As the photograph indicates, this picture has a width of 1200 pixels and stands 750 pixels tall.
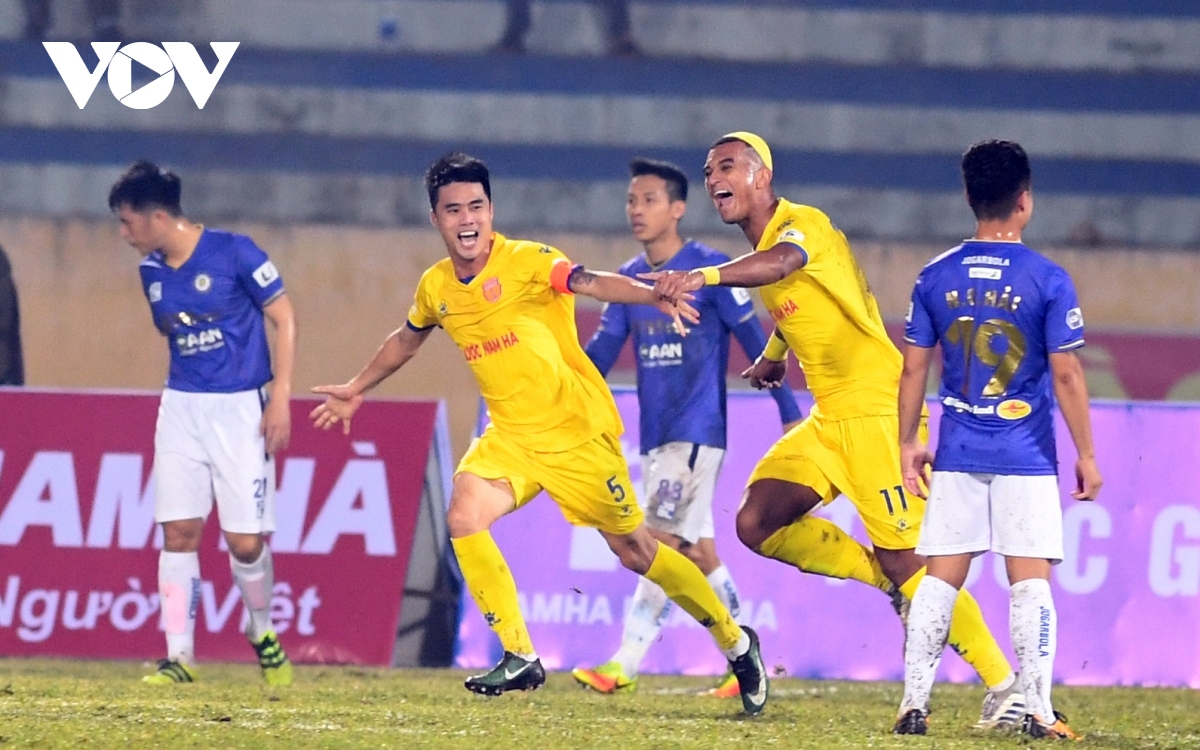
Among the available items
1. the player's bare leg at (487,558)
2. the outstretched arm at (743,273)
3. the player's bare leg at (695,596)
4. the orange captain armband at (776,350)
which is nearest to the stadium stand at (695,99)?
the orange captain armband at (776,350)

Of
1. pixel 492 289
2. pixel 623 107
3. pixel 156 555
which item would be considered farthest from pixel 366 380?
pixel 623 107

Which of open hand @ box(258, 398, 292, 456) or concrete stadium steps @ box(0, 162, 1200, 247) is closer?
open hand @ box(258, 398, 292, 456)

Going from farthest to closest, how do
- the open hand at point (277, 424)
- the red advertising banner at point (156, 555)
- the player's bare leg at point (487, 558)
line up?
the red advertising banner at point (156, 555) → the open hand at point (277, 424) → the player's bare leg at point (487, 558)

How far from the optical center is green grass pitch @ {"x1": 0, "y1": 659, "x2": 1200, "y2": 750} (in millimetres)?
5566

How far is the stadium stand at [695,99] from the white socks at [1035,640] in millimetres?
11047

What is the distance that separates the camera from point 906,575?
21.8 feet

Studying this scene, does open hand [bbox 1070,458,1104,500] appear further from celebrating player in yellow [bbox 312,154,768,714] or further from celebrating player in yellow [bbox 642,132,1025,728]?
celebrating player in yellow [bbox 312,154,768,714]

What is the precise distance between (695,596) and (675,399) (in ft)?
5.11

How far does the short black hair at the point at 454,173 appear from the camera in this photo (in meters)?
6.73

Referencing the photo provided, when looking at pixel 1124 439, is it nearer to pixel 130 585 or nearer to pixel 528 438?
pixel 528 438

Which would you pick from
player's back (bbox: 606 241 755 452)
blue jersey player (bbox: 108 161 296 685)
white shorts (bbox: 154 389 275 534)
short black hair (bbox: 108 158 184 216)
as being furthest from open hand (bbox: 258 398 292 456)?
player's back (bbox: 606 241 755 452)

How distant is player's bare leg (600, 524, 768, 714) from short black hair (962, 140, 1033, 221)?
69.1 inches

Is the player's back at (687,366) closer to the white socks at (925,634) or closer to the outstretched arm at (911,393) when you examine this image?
the outstretched arm at (911,393)

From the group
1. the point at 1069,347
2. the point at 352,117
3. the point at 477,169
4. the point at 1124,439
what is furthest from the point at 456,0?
the point at 1069,347
